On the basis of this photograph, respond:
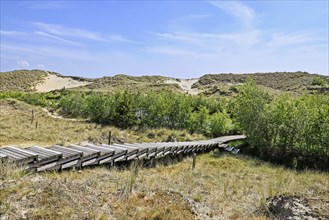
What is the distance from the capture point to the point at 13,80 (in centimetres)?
9788

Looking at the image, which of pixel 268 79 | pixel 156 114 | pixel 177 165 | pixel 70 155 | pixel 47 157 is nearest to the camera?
pixel 47 157

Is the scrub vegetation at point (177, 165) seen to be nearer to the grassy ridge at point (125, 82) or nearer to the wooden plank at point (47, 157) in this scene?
the wooden plank at point (47, 157)

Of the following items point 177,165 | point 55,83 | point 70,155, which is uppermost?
point 55,83

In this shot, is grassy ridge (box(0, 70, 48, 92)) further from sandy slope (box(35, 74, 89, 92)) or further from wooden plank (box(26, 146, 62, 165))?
wooden plank (box(26, 146, 62, 165))

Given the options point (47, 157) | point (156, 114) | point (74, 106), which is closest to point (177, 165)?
point (47, 157)

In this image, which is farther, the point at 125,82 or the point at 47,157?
the point at 125,82

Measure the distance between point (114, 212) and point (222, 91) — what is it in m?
Answer: 72.6

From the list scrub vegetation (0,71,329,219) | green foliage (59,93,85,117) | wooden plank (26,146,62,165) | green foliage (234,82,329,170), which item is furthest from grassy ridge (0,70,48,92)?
wooden plank (26,146,62,165)

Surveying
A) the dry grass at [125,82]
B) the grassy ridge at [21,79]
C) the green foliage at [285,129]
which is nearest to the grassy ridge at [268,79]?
the dry grass at [125,82]

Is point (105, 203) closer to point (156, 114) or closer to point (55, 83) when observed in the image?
point (156, 114)

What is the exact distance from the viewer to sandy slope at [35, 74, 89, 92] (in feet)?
313

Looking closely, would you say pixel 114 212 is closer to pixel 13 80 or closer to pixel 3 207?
pixel 3 207

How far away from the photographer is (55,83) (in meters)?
102

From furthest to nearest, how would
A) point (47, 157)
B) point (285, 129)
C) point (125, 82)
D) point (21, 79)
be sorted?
point (125, 82)
point (21, 79)
point (285, 129)
point (47, 157)
